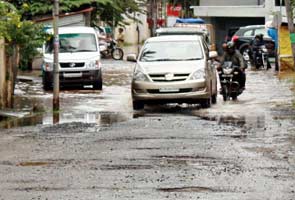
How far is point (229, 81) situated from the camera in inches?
987

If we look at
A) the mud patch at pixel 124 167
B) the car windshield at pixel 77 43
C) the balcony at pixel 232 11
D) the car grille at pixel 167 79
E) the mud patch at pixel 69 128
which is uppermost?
the balcony at pixel 232 11

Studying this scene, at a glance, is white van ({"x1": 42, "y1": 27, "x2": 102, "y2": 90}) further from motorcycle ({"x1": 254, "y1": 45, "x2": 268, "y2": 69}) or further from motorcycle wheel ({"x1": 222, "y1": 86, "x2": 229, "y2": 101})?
A: motorcycle ({"x1": 254, "y1": 45, "x2": 268, "y2": 69})

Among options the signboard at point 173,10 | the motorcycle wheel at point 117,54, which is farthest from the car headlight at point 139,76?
the signboard at point 173,10

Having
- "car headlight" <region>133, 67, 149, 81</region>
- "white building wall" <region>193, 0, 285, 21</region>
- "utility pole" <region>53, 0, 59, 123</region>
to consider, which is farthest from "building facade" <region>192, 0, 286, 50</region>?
"utility pole" <region>53, 0, 59, 123</region>

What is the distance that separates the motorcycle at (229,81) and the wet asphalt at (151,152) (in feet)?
2.54

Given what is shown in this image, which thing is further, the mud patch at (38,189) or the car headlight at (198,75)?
the car headlight at (198,75)

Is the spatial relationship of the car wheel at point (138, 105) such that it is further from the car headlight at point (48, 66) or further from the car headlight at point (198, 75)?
the car headlight at point (48, 66)

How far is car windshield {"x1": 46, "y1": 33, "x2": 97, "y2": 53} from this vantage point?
98.8 ft

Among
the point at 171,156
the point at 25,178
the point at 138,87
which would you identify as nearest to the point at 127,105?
the point at 138,87

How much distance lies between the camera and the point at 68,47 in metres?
30.2

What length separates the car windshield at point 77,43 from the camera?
98.8ft

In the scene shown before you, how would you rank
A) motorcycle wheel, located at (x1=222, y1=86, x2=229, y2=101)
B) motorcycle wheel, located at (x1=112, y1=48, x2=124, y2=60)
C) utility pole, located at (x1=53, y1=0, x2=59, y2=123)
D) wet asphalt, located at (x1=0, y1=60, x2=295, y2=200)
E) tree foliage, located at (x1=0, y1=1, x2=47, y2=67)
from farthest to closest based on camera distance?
motorcycle wheel, located at (x1=112, y1=48, x2=124, y2=60) < motorcycle wheel, located at (x1=222, y1=86, x2=229, y2=101) < utility pole, located at (x1=53, y1=0, x2=59, y2=123) < tree foliage, located at (x1=0, y1=1, x2=47, y2=67) < wet asphalt, located at (x1=0, y1=60, x2=295, y2=200)

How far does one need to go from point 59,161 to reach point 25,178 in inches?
63.2

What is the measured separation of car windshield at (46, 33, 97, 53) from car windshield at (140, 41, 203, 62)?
22.1 feet
